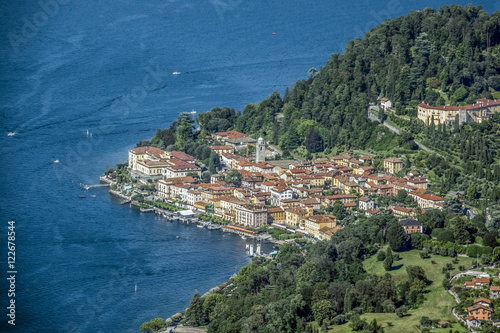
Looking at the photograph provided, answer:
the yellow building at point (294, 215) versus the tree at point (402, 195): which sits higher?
the tree at point (402, 195)

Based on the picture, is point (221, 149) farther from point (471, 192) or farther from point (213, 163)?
point (471, 192)

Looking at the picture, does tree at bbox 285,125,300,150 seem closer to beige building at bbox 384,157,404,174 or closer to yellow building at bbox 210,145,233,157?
yellow building at bbox 210,145,233,157

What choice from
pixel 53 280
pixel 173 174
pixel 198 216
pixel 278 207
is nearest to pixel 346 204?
pixel 278 207

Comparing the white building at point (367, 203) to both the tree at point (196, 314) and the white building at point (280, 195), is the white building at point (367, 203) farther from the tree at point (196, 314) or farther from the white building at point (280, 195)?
the tree at point (196, 314)

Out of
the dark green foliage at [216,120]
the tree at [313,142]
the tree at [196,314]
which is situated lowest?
the tree at [196,314]

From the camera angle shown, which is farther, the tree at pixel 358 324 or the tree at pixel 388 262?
the tree at pixel 388 262

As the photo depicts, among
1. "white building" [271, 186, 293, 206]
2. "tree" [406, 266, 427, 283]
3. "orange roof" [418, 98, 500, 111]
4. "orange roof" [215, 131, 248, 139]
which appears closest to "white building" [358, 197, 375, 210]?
"white building" [271, 186, 293, 206]

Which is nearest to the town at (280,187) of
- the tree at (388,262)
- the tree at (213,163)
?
the tree at (213,163)
